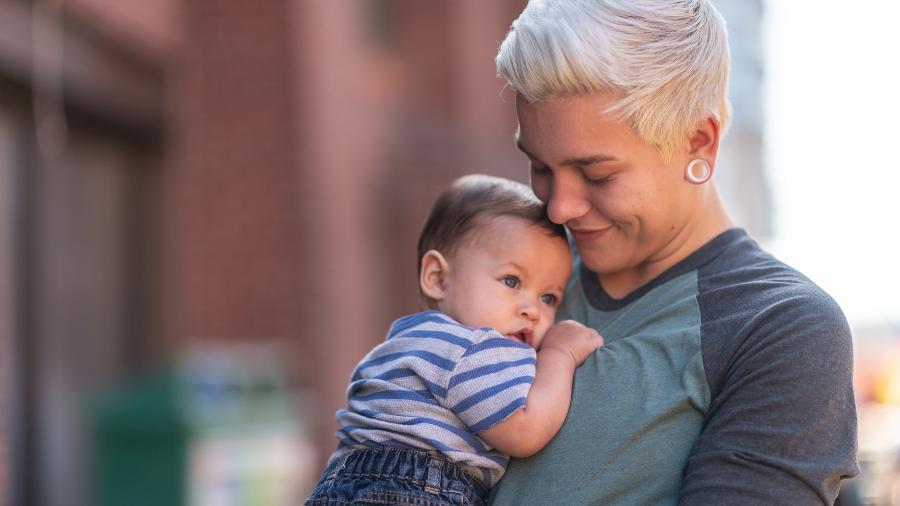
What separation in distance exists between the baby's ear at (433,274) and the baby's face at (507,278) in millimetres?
23

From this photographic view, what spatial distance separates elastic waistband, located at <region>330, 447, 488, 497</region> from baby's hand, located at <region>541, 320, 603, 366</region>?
0.29 metres

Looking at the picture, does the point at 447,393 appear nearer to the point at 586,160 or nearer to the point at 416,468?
the point at 416,468

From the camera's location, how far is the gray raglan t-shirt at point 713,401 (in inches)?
75.9

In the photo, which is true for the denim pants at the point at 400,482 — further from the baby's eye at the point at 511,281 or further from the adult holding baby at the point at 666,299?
the baby's eye at the point at 511,281

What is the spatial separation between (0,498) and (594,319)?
402 centimetres

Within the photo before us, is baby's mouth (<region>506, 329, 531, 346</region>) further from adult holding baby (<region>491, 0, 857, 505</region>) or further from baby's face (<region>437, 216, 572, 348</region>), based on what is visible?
adult holding baby (<region>491, 0, 857, 505</region>)

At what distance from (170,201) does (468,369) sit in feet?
18.9

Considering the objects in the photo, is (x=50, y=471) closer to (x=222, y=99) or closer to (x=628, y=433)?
(x=222, y=99)

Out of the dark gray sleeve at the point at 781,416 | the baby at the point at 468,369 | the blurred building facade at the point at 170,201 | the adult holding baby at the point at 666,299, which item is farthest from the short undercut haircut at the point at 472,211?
the blurred building facade at the point at 170,201

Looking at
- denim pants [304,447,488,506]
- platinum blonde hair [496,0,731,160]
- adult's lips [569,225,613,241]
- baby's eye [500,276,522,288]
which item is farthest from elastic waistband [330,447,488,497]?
platinum blonde hair [496,0,731,160]

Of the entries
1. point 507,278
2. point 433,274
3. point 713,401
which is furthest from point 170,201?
point 713,401

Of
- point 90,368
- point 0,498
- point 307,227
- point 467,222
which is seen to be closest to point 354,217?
point 307,227

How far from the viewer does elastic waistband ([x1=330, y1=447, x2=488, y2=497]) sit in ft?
7.27

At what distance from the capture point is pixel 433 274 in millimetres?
2520
